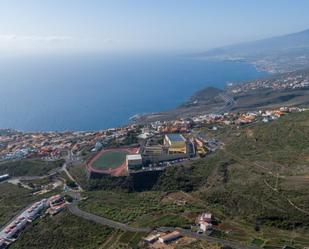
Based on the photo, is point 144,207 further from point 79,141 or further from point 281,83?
point 281,83

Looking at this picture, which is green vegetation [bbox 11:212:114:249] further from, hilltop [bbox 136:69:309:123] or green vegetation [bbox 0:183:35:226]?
hilltop [bbox 136:69:309:123]

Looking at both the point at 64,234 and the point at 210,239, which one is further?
the point at 64,234

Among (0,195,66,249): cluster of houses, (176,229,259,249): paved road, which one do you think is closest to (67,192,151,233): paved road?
(0,195,66,249): cluster of houses

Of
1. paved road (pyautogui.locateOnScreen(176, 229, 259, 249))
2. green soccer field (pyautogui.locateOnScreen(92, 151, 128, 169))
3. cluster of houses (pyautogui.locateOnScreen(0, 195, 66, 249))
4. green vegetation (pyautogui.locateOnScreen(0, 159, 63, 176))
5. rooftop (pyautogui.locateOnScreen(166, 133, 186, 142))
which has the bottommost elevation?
green vegetation (pyautogui.locateOnScreen(0, 159, 63, 176))

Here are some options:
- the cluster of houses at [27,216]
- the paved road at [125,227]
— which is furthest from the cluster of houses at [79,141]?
the paved road at [125,227]

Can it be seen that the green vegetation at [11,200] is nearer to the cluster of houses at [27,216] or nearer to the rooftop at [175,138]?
the cluster of houses at [27,216]

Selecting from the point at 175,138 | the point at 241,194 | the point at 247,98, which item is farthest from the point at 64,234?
the point at 247,98
